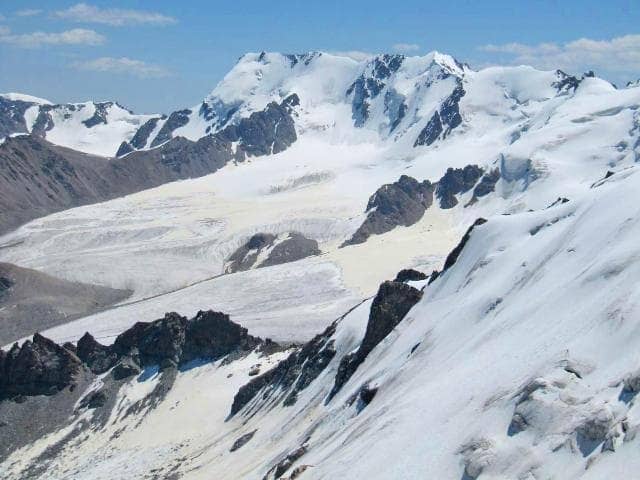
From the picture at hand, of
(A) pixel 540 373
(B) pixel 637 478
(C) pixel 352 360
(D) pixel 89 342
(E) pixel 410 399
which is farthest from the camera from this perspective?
(D) pixel 89 342

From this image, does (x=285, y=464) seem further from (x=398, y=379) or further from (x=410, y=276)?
(x=410, y=276)

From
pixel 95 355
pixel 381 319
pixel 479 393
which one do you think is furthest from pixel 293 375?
pixel 479 393

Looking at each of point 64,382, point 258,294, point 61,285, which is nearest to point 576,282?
point 64,382

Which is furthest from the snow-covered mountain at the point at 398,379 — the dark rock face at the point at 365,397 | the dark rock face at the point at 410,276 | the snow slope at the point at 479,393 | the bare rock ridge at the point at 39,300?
the bare rock ridge at the point at 39,300

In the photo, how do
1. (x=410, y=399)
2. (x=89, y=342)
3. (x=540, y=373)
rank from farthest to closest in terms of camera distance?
(x=89, y=342), (x=410, y=399), (x=540, y=373)

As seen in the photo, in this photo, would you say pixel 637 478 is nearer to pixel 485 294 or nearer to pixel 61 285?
pixel 485 294

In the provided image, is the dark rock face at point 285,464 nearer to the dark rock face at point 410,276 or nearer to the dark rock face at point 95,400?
the dark rock face at point 410,276

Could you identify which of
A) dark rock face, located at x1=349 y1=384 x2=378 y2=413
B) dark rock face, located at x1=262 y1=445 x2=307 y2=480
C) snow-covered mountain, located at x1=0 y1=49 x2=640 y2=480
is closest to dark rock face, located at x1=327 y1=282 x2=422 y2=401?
snow-covered mountain, located at x1=0 y1=49 x2=640 y2=480
